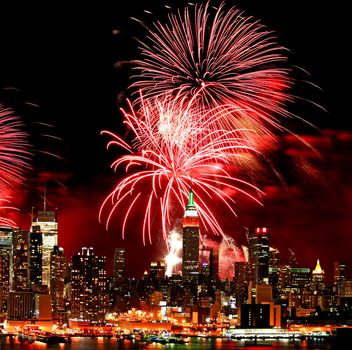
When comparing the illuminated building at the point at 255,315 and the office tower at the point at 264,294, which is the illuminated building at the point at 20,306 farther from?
the office tower at the point at 264,294

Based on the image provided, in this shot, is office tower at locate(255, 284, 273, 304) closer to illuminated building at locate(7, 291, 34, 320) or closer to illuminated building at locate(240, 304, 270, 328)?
illuminated building at locate(240, 304, 270, 328)

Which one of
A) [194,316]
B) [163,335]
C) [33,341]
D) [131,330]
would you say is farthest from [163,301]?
[33,341]

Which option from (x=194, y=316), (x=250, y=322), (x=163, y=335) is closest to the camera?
(x=163, y=335)

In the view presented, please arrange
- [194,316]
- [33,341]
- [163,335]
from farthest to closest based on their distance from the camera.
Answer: [194,316]
[163,335]
[33,341]

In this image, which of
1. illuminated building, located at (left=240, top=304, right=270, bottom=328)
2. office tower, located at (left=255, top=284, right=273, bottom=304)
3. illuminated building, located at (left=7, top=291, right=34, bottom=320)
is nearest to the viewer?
illuminated building, located at (left=240, top=304, right=270, bottom=328)

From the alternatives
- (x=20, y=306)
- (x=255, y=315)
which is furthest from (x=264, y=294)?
(x=20, y=306)

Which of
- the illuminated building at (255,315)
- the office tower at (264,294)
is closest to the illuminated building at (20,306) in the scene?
the illuminated building at (255,315)

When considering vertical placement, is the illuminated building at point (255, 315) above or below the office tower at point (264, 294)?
below

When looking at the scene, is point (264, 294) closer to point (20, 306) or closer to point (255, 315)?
point (255, 315)

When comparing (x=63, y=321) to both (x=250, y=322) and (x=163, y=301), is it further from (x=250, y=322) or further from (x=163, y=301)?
(x=250, y=322)

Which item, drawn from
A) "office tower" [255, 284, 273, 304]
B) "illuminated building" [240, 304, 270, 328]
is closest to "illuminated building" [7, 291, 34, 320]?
"illuminated building" [240, 304, 270, 328]

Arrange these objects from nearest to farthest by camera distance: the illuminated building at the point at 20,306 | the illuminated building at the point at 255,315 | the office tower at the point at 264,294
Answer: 1. the illuminated building at the point at 255,315
2. the office tower at the point at 264,294
3. the illuminated building at the point at 20,306
